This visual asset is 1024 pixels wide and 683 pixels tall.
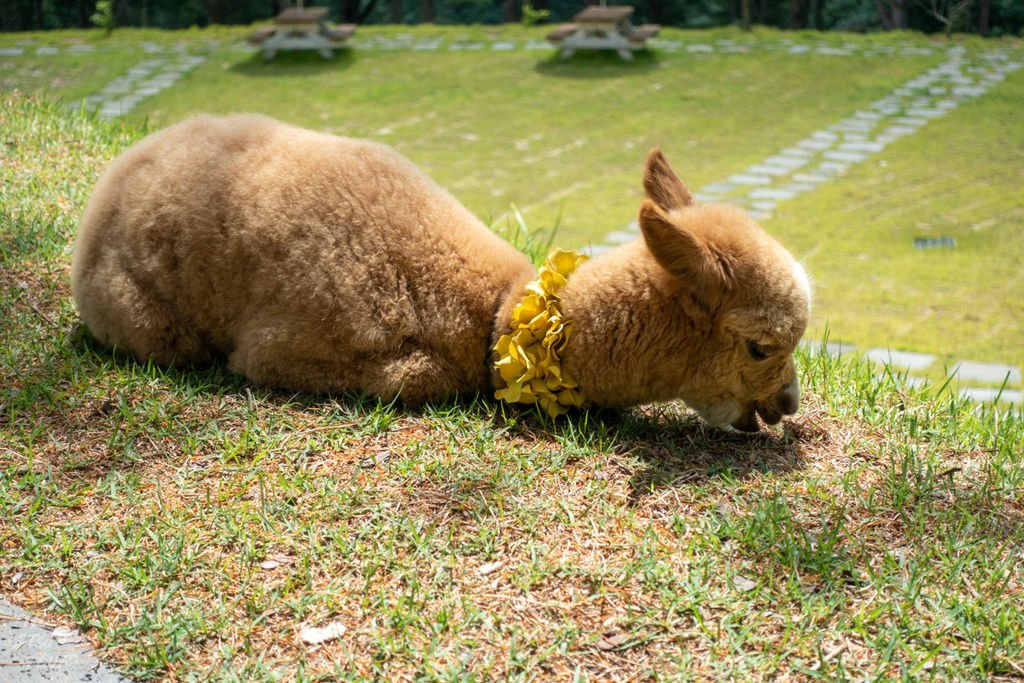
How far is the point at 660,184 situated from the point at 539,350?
2.65ft

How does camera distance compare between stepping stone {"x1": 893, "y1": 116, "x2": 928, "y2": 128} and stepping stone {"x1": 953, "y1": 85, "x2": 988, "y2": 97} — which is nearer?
stepping stone {"x1": 893, "y1": 116, "x2": 928, "y2": 128}

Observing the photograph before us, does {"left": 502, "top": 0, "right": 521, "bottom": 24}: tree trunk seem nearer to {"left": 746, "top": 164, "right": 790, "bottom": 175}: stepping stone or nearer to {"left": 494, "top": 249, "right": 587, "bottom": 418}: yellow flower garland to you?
{"left": 746, "top": 164, "right": 790, "bottom": 175}: stepping stone

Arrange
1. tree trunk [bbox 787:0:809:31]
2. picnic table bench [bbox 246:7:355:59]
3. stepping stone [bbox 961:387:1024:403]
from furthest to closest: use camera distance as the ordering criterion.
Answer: tree trunk [bbox 787:0:809:31], picnic table bench [bbox 246:7:355:59], stepping stone [bbox 961:387:1024:403]

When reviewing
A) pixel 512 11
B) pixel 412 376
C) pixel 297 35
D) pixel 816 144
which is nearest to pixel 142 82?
pixel 297 35

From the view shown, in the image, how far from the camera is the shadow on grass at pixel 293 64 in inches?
579

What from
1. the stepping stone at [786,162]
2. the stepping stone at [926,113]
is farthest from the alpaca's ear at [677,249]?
the stepping stone at [926,113]

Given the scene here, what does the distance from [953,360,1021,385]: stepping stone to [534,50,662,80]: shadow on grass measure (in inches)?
325

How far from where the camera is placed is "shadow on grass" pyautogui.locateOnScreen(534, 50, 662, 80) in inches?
575

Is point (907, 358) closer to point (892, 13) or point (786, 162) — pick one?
point (786, 162)

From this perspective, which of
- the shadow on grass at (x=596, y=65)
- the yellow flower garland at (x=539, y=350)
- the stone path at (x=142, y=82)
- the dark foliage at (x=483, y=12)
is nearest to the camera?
the yellow flower garland at (x=539, y=350)

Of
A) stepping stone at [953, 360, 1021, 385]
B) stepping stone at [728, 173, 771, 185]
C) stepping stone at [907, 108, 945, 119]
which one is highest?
stepping stone at [907, 108, 945, 119]

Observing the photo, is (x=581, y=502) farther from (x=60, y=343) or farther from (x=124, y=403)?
(x=60, y=343)

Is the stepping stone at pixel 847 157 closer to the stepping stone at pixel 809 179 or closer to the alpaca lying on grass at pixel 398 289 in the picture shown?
the stepping stone at pixel 809 179

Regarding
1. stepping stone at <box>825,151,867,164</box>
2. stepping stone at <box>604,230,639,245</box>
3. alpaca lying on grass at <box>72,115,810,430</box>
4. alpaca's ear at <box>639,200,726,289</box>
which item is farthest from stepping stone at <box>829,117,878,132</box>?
alpaca's ear at <box>639,200,726,289</box>
